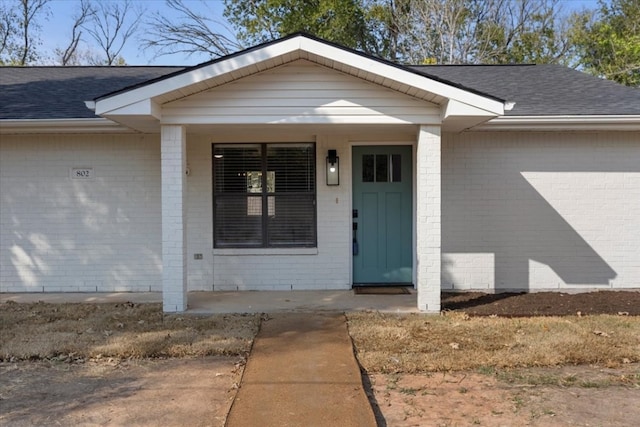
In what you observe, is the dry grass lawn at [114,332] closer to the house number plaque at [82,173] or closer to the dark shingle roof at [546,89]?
the house number plaque at [82,173]

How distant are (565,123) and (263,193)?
15.3 feet

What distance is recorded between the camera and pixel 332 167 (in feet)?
26.6

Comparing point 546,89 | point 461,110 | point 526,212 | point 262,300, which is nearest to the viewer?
point 461,110

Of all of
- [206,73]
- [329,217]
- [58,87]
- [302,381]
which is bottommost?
[302,381]

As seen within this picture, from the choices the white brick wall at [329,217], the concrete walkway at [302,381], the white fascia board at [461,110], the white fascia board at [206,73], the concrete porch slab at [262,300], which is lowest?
the concrete walkway at [302,381]

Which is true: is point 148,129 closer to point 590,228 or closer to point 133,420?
point 133,420

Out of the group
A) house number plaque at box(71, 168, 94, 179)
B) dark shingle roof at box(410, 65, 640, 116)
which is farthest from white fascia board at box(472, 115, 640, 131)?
house number plaque at box(71, 168, 94, 179)

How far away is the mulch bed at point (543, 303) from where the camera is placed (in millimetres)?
6641

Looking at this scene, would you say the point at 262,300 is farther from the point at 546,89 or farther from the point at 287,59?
the point at 546,89

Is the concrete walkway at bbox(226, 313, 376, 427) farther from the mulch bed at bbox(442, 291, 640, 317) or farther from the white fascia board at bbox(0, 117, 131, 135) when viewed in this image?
the white fascia board at bbox(0, 117, 131, 135)

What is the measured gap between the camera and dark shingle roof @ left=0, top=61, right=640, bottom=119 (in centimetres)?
783

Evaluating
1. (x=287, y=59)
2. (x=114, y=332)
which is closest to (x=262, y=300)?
(x=114, y=332)

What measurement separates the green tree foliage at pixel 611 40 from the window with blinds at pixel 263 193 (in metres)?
19.0

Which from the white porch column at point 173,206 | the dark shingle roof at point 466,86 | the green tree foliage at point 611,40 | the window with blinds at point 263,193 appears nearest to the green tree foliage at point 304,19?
the green tree foliage at point 611,40
